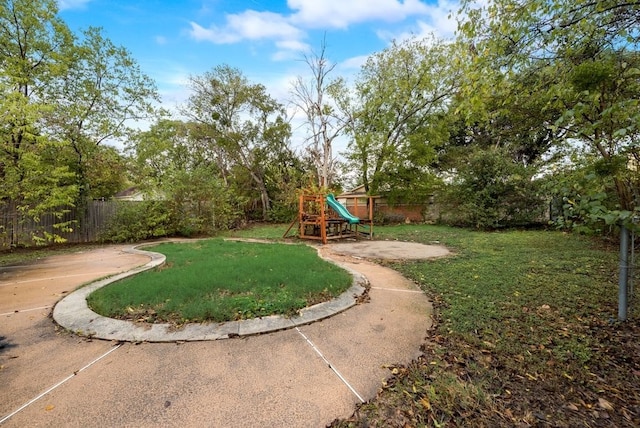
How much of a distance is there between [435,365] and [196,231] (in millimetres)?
8728

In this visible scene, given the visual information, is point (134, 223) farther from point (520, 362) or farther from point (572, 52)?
point (572, 52)

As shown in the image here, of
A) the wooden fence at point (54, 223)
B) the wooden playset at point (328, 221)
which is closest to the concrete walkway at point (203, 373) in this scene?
the wooden playset at point (328, 221)

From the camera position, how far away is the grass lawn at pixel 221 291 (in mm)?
2463

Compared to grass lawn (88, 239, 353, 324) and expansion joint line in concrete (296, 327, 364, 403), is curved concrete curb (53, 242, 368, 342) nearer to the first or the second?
grass lawn (88, 239, 353, 324)

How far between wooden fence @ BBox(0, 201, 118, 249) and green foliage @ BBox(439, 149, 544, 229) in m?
11.7

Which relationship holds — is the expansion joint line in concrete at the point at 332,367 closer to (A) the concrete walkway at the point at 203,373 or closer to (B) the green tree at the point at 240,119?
(A) the concrete walkway at the point at 203,373

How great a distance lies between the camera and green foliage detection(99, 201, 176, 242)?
25.9ft

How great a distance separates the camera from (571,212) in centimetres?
218

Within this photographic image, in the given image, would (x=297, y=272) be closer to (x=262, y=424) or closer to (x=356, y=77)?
(x=262, y=424)

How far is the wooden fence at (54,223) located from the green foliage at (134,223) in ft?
1.14

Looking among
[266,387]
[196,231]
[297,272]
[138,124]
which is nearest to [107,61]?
[138,124]

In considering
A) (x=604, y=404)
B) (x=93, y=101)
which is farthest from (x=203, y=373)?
(x=93, y=101)

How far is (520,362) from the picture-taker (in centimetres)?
185

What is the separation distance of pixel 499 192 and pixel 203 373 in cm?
1065
